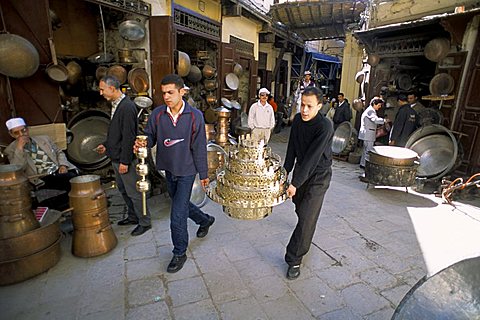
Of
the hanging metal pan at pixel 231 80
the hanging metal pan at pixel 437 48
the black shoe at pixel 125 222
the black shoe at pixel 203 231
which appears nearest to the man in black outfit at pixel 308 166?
the black shoe at pixel 203 231

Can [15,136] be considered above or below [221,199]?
above

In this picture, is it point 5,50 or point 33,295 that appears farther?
point 5,50

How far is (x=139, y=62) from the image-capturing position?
5.67 m

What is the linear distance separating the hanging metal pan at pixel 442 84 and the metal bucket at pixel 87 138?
7263 millimetres

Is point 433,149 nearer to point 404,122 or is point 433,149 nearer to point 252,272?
point 404,122

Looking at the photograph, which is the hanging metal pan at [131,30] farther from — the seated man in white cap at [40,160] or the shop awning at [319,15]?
the shop awning at [319,15]

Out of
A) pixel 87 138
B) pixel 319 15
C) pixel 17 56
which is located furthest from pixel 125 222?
pixel 319 15

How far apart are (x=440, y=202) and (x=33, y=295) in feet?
19.5

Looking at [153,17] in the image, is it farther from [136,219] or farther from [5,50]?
[136,219]

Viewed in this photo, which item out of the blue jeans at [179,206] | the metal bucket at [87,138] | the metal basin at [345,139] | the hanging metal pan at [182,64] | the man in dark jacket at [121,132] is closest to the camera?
the blue jeans at [179,206]

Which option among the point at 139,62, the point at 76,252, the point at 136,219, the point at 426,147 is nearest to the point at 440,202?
the point at 426,147

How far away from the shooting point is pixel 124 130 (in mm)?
3264

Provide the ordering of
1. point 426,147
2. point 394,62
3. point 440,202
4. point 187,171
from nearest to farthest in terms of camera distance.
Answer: point 187,171
point 440,202
point 426,147
point 394,62

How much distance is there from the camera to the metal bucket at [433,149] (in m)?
5.70
